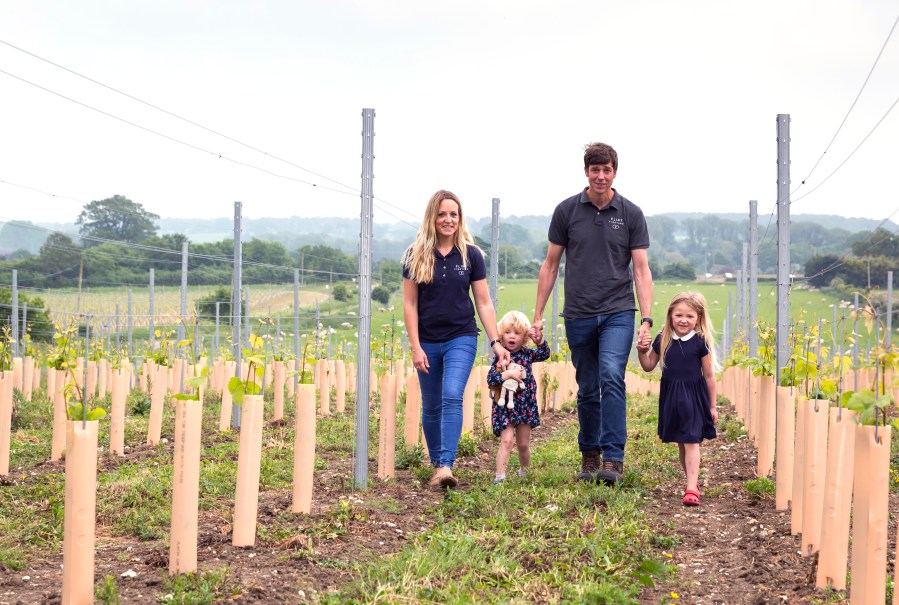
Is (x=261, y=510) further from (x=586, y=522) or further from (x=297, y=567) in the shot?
(x=586, y=522)

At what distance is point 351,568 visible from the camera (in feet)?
13.6

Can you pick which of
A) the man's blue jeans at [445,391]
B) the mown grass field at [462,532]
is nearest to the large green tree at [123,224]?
the mown grass field at [462,532]

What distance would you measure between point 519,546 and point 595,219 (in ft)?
8.66

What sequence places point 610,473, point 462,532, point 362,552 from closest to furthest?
point 362,552 → point 462,532 → point 610,473

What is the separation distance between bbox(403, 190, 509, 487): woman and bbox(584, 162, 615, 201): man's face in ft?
2.93

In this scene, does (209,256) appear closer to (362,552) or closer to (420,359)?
(420,359)

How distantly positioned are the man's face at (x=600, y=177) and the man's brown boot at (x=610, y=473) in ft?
5.95

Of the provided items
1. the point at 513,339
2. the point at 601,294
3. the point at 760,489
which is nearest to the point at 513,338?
the point at 513,339

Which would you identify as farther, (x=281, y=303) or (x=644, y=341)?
(x=281, y=303)

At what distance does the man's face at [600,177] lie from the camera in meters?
6.18

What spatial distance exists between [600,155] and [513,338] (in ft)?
4.62

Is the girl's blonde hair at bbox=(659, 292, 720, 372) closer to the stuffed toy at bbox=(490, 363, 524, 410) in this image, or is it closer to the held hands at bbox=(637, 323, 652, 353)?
the held hands at bbox=(637, 323, 652, 353)

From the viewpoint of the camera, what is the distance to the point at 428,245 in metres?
6.22

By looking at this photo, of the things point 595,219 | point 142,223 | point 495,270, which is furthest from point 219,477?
point 142,223
